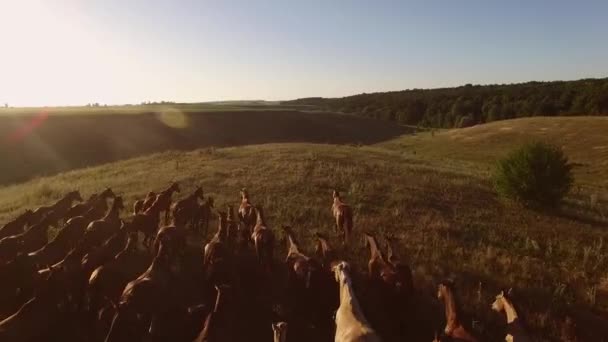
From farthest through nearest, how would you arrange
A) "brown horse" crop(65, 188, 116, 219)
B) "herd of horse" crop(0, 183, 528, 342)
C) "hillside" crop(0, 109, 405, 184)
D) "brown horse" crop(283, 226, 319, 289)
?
"hillside" crop(0, 109, 405, 184)
"brown horse" crop(65, 188, 116, 219)
"brown horse" crop(283, 226, 319, 289)
"herd of horse" crop(0, 183, 528, 342)

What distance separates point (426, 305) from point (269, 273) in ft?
11.2

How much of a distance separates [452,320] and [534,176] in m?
16.4

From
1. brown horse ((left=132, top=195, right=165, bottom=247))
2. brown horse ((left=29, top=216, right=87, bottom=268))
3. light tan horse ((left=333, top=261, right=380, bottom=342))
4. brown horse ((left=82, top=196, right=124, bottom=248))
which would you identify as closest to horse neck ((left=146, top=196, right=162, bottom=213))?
brown horse ((left=132, top=195, right=165, bottom=247))

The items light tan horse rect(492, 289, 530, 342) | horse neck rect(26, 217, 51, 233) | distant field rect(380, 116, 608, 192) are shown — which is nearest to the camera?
light tan horse rect(492, 289, 530, 342)

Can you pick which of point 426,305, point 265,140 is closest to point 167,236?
point 426,305

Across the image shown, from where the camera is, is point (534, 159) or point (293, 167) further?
point (293, 167)

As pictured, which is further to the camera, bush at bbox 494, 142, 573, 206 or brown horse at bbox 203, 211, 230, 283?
bush at bbox 494, 142, 573, 206

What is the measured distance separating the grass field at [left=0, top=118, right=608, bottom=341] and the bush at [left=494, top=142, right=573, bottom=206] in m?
0.94

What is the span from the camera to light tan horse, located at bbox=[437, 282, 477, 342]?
6.42 m

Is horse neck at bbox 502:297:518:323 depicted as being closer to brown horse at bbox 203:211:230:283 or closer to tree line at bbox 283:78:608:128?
brown horse at bbox 203:211:230:283

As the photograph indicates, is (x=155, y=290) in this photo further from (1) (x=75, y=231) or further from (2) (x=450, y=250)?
(2) (x=450, y=250)

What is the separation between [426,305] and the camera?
31.9ft

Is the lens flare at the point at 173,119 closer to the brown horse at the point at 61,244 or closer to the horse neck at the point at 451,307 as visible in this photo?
the brown horse at the point at 61,244

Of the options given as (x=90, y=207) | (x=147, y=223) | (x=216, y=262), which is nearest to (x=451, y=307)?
(x=216, y=262)
